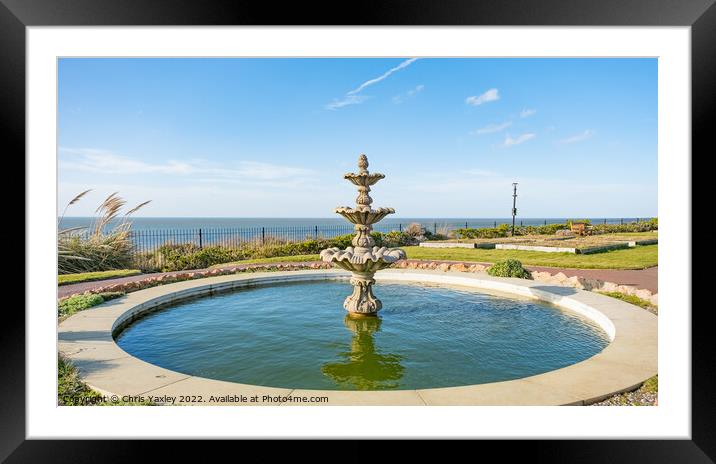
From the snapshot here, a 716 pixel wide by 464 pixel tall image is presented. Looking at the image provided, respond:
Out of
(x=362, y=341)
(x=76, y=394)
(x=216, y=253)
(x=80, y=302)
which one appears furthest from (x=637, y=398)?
(x=216, y=253)

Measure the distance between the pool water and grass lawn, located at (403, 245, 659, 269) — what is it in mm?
6339

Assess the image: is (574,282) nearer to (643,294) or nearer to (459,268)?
(643,294)

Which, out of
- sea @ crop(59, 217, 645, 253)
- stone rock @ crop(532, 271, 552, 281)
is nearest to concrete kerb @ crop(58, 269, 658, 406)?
stone rock @ crop(532, 271, 552, 281)

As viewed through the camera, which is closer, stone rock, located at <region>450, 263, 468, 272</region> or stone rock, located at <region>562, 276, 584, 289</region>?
stone rock, located at <region>562, 276, 584, 289</region>

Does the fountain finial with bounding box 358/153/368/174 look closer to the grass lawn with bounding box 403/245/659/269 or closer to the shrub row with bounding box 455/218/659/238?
the grass lawn with bounding box 403/245/659/269

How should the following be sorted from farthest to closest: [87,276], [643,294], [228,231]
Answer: [228,231] → [87,276] → [643,294]

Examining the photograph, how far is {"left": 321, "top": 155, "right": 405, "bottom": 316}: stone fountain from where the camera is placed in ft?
26.6

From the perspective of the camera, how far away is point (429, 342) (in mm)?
6598

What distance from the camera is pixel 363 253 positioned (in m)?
8.17

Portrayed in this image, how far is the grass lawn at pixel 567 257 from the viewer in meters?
14.2

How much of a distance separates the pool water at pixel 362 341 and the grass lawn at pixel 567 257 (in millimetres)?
6339
